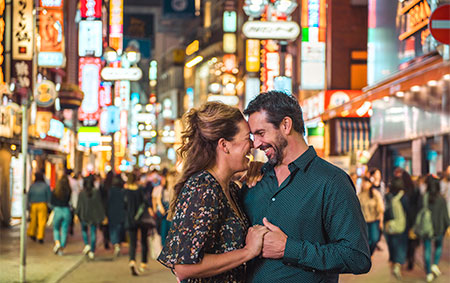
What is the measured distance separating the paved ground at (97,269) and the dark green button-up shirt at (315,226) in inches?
324

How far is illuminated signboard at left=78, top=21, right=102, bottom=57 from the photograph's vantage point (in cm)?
2720

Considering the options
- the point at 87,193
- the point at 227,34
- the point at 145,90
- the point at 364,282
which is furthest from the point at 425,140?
the point at 145,90

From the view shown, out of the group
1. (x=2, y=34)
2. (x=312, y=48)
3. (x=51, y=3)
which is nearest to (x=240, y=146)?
(x=2, y=34)

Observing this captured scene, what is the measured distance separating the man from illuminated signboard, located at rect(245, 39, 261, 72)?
127 feet

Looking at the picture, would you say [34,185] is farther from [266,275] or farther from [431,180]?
[266,275]

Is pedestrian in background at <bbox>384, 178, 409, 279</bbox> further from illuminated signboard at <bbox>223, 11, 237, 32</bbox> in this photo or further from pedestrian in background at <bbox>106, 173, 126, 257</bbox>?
illuminated signboard at <bbox>223, 11, 237, 32</bbox>

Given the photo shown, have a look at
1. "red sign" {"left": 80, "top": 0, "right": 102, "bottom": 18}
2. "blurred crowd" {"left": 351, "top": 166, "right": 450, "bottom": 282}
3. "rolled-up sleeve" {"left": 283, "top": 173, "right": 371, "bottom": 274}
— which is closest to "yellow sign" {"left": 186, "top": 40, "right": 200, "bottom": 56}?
"red sign" {"left": 80, "top": 0, "right": 102, "bottom": 18}

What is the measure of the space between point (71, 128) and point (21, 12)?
2175 cm

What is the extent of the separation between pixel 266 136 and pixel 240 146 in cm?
16

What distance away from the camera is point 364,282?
11273mm

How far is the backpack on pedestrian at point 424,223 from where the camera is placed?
468 inches

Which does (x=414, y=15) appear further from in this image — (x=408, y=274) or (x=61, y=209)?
(x=61, y=209)

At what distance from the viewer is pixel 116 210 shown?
15.8 m

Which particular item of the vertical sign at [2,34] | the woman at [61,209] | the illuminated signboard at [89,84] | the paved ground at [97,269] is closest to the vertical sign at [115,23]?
the illuminated signboard at [89,84]
